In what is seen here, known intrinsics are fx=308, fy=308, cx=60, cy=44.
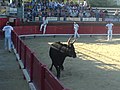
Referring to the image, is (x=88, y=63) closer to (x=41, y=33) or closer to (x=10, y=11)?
(x=41, y=33)

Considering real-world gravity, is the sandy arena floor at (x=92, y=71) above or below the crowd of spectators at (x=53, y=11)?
below

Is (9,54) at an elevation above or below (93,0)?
below

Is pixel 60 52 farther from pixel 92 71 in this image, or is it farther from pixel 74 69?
pixel 92 71

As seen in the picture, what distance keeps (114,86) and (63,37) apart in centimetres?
1616

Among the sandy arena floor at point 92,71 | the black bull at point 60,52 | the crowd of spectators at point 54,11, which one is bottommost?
the sandy arena floor at point 92,71

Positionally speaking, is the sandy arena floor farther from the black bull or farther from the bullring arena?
the black bull

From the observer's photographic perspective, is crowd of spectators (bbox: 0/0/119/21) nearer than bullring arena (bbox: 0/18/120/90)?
No

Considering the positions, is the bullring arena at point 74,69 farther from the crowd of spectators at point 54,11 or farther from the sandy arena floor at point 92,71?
the crowd of spectators at point 54,11

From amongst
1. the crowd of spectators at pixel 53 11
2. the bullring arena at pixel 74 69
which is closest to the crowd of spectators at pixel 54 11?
the crowd of spectators at pixel 53 11

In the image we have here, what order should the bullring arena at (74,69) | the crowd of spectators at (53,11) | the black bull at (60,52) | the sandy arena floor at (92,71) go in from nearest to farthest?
the bullring arena at (74,69), the sandy arena floor at (92,71), the black bull at (60,52), the crowd of spectators at (53,11)

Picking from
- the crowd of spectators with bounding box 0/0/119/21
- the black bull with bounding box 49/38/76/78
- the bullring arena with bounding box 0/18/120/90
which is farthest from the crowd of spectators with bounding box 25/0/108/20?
the black bull with bounding box 49/38/76/78

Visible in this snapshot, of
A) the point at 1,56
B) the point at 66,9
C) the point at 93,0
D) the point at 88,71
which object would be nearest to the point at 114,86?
the point at 88,71

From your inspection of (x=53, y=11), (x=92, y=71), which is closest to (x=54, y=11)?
(x=53, y=11)

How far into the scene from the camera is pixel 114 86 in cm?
935
